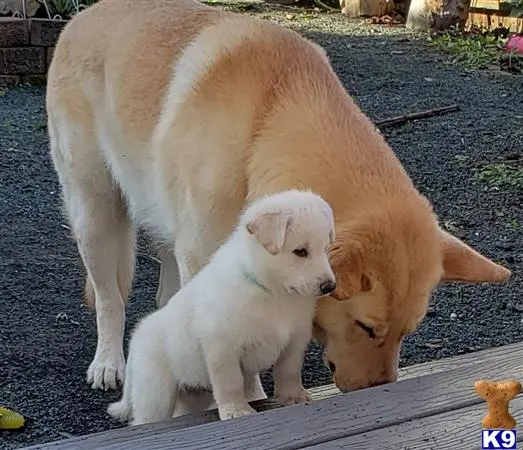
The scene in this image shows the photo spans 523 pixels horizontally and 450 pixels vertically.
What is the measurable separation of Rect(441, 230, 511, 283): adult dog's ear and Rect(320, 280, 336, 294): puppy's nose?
16.0 inches

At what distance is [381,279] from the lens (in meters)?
2.29

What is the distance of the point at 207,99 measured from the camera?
2891 mm

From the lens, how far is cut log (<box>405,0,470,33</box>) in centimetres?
1004

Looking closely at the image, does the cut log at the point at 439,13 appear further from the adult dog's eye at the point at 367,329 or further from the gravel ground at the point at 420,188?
the adult dog's eye at the point at 367,329

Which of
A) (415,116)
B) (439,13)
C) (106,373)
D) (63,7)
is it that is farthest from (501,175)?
(439,13)

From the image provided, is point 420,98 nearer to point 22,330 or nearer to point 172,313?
point 22,330

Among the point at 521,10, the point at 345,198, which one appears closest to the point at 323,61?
the point at 345,198

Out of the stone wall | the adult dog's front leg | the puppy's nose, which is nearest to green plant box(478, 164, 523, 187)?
the adult dog's front leg

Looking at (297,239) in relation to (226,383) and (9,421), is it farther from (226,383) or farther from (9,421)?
(9,421)

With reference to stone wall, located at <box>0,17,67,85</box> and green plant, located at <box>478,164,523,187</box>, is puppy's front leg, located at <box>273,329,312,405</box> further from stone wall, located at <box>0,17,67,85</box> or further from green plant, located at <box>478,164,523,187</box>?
stone wall, located at <box>0,17,67,85</box>

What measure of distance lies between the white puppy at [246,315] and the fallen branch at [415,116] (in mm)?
4506

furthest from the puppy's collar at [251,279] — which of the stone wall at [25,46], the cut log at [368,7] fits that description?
the cut log at [368,7]

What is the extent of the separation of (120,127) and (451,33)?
24.6 feet

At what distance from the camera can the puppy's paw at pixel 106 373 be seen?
3.53 metres
